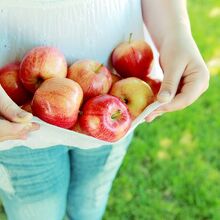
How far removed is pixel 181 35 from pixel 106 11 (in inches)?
7.1

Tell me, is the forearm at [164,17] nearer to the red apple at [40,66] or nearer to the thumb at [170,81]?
the thumb at [170,81]

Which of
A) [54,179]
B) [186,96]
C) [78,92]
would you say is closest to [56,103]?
[78,92]

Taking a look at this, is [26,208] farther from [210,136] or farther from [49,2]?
[210,136]

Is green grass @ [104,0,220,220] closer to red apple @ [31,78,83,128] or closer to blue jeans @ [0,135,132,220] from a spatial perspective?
blue jeans @ [0,135,132,220]

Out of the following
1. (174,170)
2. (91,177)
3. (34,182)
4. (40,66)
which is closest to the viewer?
(40,66)

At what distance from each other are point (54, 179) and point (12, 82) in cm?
35

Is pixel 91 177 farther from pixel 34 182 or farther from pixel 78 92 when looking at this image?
pixel 78 92

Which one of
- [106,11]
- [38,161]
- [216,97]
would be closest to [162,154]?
[216,97]

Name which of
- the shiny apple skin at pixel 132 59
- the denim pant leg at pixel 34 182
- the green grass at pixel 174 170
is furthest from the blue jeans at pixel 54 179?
the green grass at pixel 174 170

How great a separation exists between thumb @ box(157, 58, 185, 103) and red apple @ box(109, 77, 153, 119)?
36 millimetres

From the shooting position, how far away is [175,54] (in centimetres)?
103

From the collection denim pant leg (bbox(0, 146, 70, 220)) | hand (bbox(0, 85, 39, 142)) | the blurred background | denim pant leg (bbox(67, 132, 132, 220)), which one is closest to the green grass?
the blurred background

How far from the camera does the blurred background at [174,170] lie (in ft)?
5.66

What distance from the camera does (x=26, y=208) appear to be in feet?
4.16
